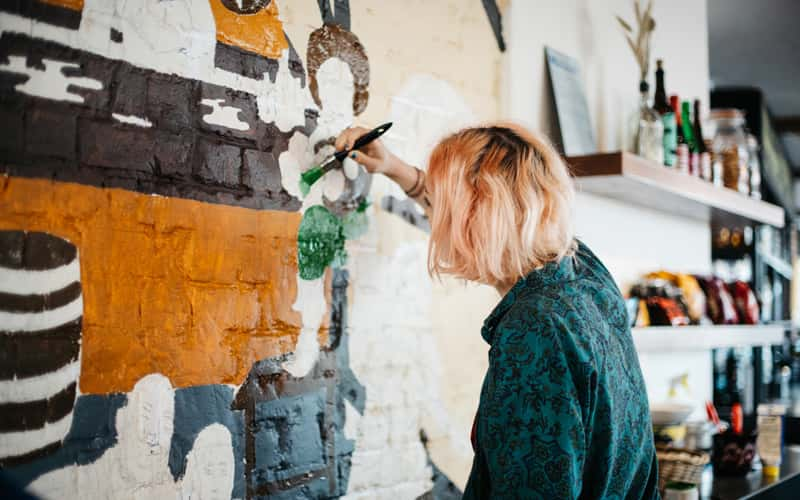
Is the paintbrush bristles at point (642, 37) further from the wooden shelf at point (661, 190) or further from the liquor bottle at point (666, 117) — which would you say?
the wooden shelf at point (661, 190)

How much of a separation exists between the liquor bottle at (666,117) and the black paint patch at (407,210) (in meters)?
1.26

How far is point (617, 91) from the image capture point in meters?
3.00

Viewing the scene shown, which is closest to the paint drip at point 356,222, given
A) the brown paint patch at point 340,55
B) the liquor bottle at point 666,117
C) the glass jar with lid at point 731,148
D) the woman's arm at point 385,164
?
the woman's arm at point 385,164

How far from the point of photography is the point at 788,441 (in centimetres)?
380

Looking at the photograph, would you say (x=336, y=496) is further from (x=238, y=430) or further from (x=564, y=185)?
(x=564, y=185)

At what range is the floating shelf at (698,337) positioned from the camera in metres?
2.62

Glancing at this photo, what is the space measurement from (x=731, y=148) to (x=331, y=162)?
7.57 feet

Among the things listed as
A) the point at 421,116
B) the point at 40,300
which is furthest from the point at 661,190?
the point at 40,300

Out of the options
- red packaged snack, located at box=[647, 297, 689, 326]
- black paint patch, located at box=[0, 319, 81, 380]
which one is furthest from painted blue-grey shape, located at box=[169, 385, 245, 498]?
red packaged snack, located at box=[647, 297, 689, 326]

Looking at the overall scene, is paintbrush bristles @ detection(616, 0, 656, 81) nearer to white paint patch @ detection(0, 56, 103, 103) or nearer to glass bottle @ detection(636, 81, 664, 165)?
glass bottle @ detection(636, 81, 664, 165)

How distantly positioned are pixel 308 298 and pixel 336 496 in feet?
1.50

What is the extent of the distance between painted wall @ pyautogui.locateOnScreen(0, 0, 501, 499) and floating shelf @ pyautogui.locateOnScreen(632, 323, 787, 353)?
A: 78 cm

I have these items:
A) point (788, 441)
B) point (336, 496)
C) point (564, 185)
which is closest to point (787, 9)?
point (788, 441)

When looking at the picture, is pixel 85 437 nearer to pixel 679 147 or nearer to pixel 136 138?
pixel 136 138
